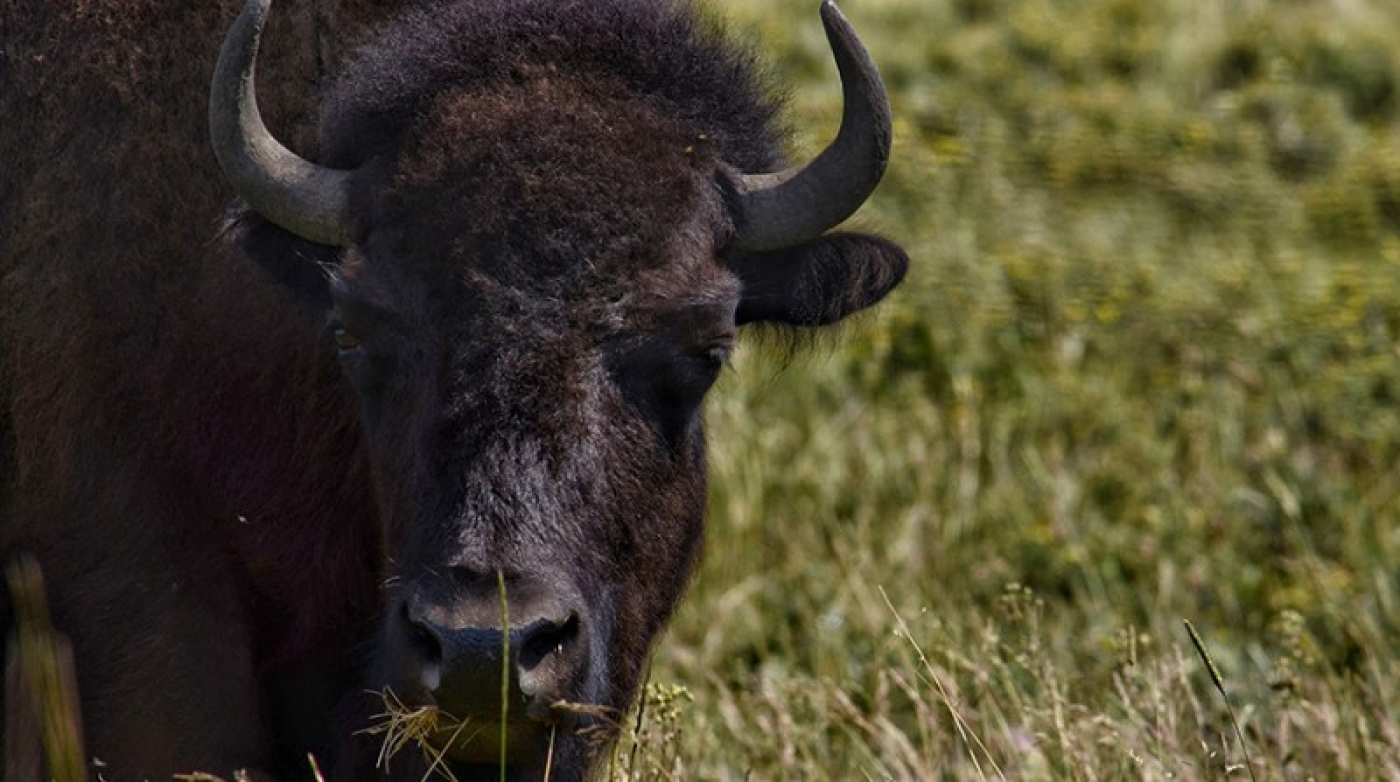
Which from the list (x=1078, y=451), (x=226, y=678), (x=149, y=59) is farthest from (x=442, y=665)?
(x=1078, y=451)

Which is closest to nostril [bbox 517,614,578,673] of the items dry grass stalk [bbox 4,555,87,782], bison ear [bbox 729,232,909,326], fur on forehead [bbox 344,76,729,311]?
fur on forehead [bbox 344,76,729,311]

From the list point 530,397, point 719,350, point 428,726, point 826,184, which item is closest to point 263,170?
point 530,397

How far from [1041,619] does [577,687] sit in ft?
10.9

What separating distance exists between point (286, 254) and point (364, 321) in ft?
1.64

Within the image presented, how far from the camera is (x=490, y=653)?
14.6 ft

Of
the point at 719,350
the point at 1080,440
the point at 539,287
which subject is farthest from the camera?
the point at 1080,440

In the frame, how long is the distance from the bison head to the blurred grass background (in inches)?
24.3

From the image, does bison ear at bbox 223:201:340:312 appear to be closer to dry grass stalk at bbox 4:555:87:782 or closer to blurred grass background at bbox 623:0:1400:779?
dry grass stalk at bbox 4:555:87:782

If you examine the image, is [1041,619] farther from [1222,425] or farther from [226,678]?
[226,678]

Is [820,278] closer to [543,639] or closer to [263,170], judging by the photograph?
[263,170]

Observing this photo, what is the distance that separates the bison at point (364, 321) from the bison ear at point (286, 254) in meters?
0.01

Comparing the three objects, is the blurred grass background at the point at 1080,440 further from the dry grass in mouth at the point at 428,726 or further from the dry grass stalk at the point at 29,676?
the dry grass stalk at the point at 29,676

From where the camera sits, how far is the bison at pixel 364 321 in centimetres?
494

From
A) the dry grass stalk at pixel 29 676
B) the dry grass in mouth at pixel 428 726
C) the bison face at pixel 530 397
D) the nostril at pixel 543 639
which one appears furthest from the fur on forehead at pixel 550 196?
the dry grass stalk at pixel 29 676
